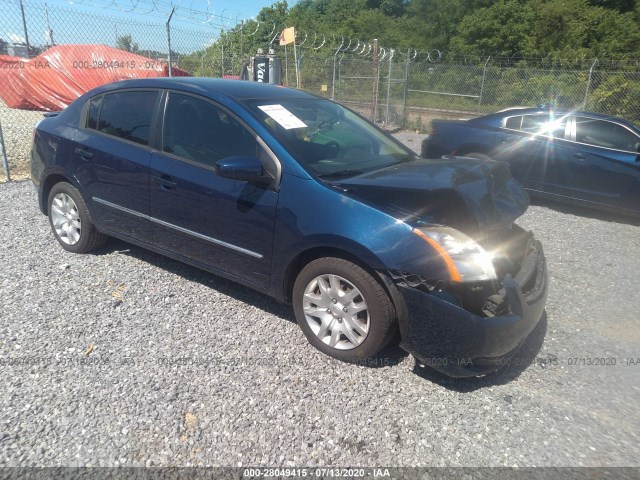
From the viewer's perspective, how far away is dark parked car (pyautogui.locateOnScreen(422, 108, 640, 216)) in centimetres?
661

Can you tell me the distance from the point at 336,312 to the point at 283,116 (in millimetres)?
1518

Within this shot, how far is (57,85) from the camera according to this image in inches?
563

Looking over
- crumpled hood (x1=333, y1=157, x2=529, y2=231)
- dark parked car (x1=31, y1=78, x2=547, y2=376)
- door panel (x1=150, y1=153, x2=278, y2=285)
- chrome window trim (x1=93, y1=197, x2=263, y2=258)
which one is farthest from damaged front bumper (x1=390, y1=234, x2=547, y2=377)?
chrome window trim (x1=93, y1=197, x2=263, y2=258)

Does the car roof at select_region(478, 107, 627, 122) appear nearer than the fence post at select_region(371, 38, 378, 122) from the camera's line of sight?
Yes

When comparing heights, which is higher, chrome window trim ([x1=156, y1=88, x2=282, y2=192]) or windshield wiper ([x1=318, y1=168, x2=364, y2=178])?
chrome window trim ([x1=156, y1=88, x2=282, y2=192])

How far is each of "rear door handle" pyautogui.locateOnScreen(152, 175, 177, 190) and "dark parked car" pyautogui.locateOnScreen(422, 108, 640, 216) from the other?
525 centimetres

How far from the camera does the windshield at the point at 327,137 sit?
3371mm

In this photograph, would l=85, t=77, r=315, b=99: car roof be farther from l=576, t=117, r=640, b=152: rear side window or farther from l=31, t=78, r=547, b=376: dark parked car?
l=576, t=117, r=640, b=152: rear side window

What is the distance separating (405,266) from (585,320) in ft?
6.67

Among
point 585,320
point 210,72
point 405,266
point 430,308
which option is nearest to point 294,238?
point 405,266

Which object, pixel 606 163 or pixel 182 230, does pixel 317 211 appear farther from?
pixel 606 163

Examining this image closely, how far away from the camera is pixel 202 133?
3674 mm

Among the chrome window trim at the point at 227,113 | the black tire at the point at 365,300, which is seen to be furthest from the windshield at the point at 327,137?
the black tire at the point at 365,300

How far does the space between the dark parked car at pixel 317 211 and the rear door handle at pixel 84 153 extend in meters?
0.01
